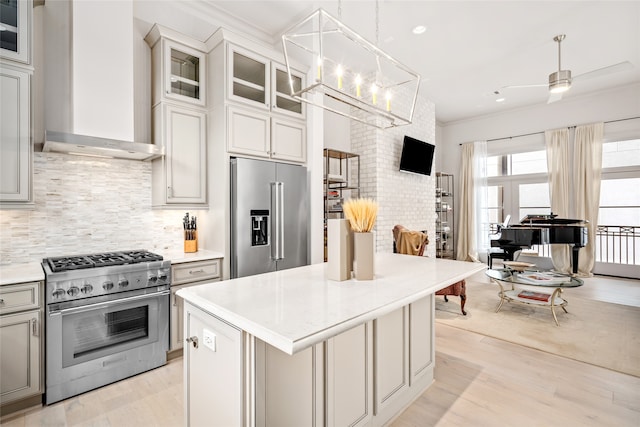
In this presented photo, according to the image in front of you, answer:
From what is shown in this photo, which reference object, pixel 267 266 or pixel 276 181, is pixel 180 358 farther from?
pixel 276 181

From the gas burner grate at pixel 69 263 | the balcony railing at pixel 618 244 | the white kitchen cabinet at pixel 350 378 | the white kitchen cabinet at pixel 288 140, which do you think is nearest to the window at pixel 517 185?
the balcony railing at pixel 618 244

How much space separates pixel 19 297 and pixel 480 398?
3.06m

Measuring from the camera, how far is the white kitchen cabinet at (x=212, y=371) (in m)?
1.24

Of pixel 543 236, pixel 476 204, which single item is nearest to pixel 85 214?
pixel 543 236

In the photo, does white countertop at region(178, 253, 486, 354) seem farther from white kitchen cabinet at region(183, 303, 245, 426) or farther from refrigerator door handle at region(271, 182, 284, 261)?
refrigerator door handle at region(271, 182, 284, 261)

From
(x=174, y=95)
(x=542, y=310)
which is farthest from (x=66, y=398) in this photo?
(x=542, y=310)

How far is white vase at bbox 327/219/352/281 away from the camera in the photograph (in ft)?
5.75

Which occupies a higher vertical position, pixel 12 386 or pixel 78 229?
pixel 78 229

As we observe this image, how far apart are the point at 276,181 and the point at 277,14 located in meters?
1.88

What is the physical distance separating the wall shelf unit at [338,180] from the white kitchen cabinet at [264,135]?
3.20ft

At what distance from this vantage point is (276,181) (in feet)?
10.3

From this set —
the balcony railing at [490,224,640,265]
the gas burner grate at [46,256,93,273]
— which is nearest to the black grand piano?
the balcony railing at [490,224,640,265]

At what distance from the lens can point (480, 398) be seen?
2129mm

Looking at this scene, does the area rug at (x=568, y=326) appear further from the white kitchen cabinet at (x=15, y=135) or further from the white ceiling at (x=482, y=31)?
the white kitchen cabinet at (x=15, y=135)
